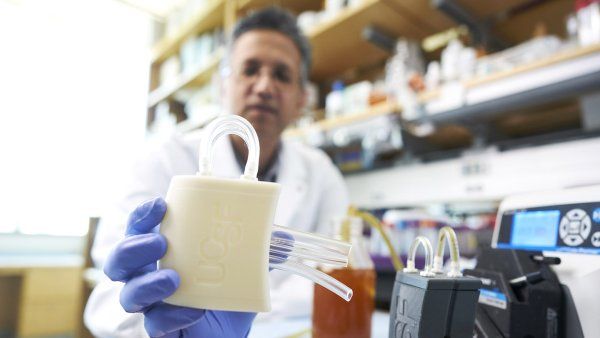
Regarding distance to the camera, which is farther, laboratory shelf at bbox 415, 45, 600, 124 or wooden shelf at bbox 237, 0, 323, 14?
wooden shelf at bbox 237, 0, 323, 14

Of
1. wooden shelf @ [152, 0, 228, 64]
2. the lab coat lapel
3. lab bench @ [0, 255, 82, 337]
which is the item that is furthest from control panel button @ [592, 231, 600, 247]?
lab bench @ [0, 255, 82, 337]

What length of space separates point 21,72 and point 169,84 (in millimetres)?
1112

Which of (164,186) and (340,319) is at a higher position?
(164,186)

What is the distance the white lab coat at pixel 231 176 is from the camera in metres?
0.62

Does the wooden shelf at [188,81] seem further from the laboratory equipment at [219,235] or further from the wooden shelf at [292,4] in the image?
the laboratory equipment at [219,235]

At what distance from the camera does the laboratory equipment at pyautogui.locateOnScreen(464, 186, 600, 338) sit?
15.9 inches

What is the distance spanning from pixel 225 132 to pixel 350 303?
0.39 metres

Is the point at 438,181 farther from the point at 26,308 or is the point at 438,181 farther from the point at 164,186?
the point at 26,308

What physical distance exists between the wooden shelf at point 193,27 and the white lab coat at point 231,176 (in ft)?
4.61

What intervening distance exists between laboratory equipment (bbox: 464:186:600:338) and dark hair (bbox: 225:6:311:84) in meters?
0.93

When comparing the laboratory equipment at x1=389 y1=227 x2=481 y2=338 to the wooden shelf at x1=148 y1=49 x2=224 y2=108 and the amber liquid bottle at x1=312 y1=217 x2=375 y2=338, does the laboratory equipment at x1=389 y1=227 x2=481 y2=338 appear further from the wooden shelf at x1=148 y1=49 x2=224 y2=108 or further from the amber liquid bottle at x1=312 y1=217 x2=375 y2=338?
the wooden shelf at x1=148 y1=49 x2=224 y2=108

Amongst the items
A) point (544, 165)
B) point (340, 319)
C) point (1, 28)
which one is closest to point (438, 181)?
point (544, 165)

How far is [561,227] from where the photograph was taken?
44cm

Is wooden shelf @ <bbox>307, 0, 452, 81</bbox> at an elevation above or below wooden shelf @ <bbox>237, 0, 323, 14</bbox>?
below
